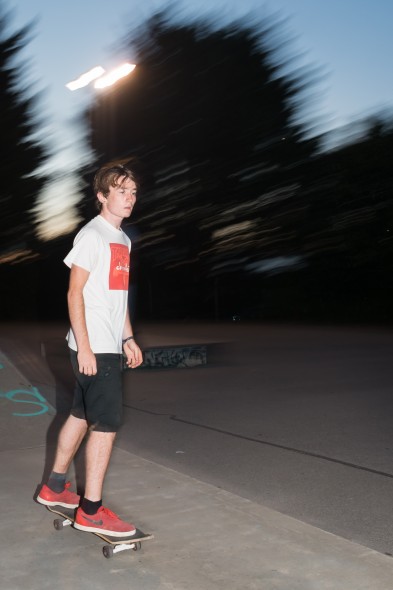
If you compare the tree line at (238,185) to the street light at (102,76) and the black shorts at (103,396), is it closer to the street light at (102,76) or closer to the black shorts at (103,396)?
the street light at (102,76)

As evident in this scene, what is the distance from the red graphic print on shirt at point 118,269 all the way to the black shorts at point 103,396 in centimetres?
37

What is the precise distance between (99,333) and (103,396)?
0.33m

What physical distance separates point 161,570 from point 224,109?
98.9ft

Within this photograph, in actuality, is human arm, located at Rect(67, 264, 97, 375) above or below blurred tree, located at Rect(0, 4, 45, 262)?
below

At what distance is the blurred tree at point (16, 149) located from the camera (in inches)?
1339

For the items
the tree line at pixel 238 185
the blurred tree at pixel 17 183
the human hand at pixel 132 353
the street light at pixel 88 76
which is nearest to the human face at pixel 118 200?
the human hand at pixel 132 353

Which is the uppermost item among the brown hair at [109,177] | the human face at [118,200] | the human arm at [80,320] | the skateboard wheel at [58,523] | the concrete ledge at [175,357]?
the brown hair at [109,177]

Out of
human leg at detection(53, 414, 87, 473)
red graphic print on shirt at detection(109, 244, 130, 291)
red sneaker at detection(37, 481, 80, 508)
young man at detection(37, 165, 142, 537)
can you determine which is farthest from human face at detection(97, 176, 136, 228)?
red sneaker at detection(37, 481, 80, 508)

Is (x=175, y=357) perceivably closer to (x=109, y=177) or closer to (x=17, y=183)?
(x=109, y=177)

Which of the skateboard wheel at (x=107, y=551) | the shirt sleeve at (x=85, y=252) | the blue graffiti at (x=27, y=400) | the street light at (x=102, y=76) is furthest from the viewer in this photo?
the street light at (x=102, y=76)

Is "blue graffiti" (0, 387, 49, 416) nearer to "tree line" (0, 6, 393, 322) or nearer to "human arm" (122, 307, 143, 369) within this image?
"human arm" (122, 307, 143, 369)

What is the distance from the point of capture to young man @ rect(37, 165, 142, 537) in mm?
3297

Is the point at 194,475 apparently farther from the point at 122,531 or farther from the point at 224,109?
the point at 224,109

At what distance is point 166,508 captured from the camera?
12.5 ft
